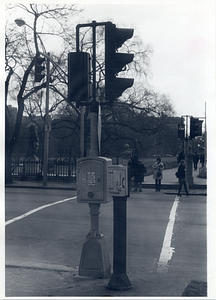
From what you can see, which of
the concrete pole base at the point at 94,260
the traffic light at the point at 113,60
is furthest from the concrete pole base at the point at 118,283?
the traffic light at the point at 113,60

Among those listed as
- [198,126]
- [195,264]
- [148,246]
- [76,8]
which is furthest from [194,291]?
[76,8]

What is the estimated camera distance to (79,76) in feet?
19.0

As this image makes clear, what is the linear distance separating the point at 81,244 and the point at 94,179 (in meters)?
2.94

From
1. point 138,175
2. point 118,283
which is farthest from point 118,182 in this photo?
point 138,175

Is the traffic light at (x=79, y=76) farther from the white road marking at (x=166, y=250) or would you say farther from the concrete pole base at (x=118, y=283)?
the white road marking at (x=166, y=250)

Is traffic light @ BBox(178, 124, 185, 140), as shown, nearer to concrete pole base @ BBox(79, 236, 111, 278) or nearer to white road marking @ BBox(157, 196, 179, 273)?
white road marking @ BBox(157, 196, 179, 273)

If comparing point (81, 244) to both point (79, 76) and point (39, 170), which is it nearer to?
point (79, 76)

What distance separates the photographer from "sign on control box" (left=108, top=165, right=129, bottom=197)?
5332 millimetres

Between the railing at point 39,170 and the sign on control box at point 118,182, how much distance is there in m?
20.5

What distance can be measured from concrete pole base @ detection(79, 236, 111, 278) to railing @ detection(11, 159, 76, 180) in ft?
65.5

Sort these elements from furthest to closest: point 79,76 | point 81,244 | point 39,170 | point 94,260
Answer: point 39,170, point 81,244, point 94,260, point 79,76

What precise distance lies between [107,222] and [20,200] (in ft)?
16.9

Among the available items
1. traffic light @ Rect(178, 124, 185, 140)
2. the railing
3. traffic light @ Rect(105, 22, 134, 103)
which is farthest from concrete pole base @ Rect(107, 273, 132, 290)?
the railing

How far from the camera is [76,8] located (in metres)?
21.4
